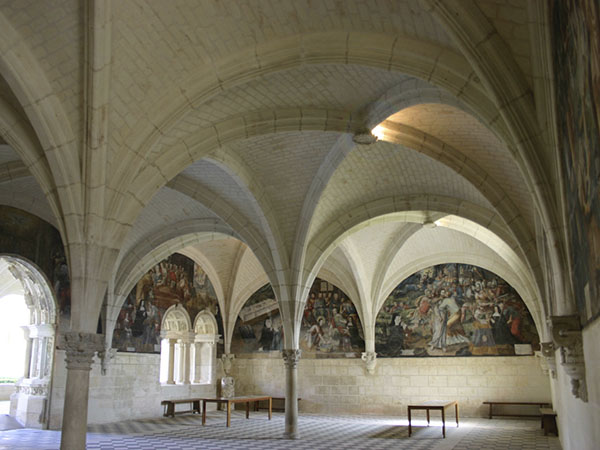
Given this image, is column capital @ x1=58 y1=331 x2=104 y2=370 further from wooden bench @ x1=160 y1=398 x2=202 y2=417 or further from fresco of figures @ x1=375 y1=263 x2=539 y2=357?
fresco of figures @ x1=375 y1=263 x2=539 y2=357

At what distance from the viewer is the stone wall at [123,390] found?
12.5m

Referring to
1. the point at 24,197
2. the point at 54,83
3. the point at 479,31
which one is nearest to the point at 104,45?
the point at 54,83

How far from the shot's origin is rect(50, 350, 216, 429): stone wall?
12523mm

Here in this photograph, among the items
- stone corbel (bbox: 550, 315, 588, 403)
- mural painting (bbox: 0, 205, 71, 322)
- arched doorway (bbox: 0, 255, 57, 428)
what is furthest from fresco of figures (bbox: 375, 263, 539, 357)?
stone corbel (bbox: 550, 315, 588, 403)

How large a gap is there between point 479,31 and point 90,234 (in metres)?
4.59

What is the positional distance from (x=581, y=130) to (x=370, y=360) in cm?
1508

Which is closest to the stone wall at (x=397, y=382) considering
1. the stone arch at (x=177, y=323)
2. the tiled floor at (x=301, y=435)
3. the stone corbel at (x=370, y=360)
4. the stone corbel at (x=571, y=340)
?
the stone corbel at (x=370, y=360)

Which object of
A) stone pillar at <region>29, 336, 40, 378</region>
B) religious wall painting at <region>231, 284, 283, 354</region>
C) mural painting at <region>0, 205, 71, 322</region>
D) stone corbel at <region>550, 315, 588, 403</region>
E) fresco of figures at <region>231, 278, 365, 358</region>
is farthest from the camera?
religious wall painting at <region>231, 284, 283, 354</region>

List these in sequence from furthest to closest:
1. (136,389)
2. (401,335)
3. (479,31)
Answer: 1. (401,335)
2. (136,389)
3. (479,31)

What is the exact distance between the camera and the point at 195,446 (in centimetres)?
948

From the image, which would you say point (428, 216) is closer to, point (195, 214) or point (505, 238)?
point (505, 238)

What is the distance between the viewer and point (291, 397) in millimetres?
11312

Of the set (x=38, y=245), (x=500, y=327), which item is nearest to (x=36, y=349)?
(x=38, y=245)

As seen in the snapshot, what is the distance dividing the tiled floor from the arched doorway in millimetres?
641
